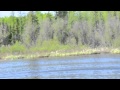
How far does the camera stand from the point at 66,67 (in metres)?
4.04

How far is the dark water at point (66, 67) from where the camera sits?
373cm

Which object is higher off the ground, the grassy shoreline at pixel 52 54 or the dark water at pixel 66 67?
the grassy shoreline at pixel 52 54

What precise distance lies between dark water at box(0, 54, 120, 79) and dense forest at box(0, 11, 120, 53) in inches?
6.9

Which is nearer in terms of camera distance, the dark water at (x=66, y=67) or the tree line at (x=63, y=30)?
the dark water at (x=66, y=67)

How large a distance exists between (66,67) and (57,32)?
1.82ft

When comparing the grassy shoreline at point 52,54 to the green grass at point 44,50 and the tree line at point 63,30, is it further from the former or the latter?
the tree line at point 63,30

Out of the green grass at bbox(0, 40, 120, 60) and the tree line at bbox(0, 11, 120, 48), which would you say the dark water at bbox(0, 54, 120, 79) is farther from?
the tree line at bbox(0, 11, 120, 48)

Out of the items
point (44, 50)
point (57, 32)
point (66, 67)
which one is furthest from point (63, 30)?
point (66, 67)

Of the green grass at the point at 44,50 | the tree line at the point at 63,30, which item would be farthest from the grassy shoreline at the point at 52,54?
the tree line at the point at 63,30

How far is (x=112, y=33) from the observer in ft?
13.7

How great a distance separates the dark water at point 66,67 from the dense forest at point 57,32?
0.58 ft

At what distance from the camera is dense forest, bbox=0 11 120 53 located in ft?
13.2
